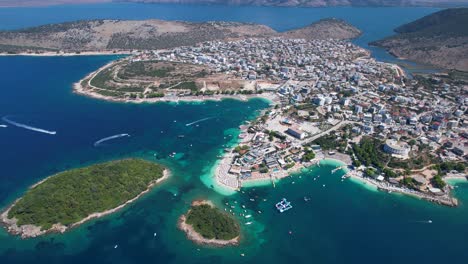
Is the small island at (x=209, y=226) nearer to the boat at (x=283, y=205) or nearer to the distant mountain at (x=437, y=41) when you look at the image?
the boat at (x=283, y=205)

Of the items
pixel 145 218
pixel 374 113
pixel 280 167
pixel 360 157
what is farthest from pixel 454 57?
pixel 145 218

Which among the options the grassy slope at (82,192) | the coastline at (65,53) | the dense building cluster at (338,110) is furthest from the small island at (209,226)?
the coastline at (65,53)

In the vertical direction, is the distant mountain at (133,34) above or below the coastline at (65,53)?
above

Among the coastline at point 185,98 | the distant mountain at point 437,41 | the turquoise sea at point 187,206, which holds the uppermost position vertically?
the distant mountain at point 437,41

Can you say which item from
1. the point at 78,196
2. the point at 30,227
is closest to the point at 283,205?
the point at 78,196

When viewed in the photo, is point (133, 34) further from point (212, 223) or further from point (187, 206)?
point (212, 223)

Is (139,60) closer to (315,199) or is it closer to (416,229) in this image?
(315,199)

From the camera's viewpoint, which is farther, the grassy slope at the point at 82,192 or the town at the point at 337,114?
the town at the point at 337,114
